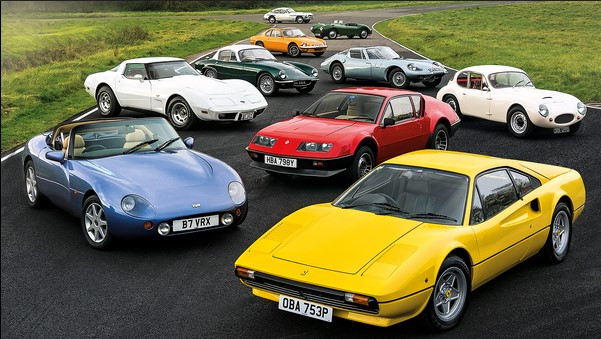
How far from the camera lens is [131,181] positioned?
8797 millimetres

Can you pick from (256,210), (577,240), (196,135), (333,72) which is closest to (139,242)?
(256,210)

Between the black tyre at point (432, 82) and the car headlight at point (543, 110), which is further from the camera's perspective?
the black tyre at point (432, 82)

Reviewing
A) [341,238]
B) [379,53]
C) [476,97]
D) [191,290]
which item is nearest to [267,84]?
[379,53]

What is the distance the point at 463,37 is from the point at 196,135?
94.2ft

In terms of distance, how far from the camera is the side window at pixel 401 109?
12.7 m

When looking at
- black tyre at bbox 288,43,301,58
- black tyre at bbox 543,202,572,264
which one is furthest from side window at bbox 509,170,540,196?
black tyre at bbox 288,43,301,58

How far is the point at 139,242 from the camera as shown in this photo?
29.5ft

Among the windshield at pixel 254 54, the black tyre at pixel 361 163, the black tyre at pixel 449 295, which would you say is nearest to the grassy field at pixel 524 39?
the windshield at pixel 254 54

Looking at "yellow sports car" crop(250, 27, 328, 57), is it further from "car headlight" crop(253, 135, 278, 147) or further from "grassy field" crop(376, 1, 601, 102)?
"car headlight" crop(253, 135, 278, 147)

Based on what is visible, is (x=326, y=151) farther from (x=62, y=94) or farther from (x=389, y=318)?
(x=62, y=94)

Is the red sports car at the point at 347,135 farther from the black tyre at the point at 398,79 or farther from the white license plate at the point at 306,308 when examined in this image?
the black tyre at the point at 398,79

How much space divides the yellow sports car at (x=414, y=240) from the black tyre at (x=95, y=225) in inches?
96.9

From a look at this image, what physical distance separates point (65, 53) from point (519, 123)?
82.7 ft

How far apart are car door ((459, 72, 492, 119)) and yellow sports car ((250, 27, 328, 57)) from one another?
17685mm
